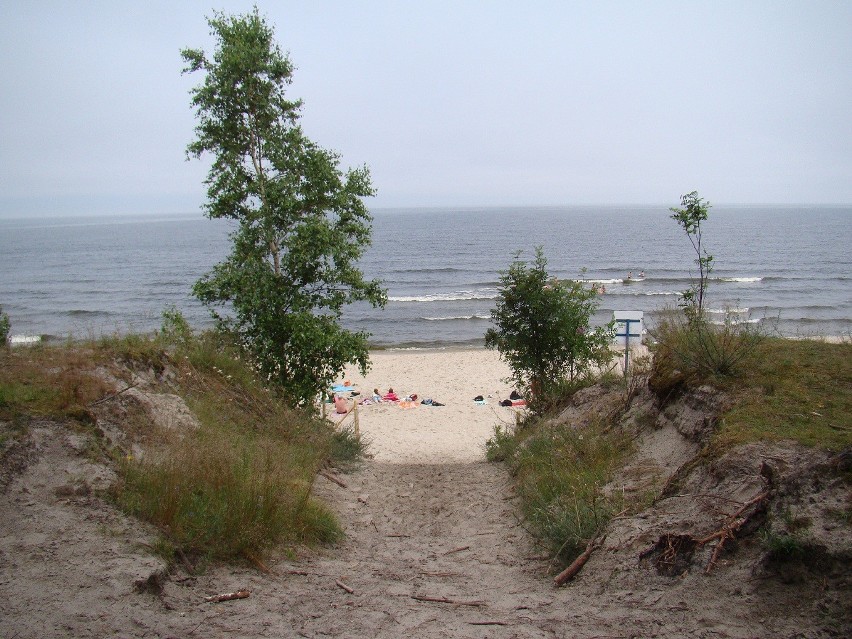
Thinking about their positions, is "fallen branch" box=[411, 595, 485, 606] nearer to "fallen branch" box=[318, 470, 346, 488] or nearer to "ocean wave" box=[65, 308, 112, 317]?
"fallen branch" box=[318, 470, 346, 488]

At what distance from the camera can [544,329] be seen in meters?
13.7

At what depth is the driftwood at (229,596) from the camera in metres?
4.79

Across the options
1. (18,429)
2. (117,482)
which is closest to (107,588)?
(117,482)

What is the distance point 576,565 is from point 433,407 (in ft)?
55.7

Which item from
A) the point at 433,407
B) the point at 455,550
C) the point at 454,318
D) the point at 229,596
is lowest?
the point at 433,407

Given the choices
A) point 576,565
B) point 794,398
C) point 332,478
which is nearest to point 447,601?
point 576,565

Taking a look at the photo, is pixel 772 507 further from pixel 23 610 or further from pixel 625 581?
pixel 23 610

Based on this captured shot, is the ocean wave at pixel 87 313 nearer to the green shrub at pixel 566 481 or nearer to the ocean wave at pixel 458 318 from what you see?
the ocean wave at pixel 458 318

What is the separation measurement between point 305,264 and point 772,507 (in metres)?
9.09

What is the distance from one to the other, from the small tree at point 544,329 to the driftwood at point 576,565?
7.55m

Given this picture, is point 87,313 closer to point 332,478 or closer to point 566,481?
point 332,478

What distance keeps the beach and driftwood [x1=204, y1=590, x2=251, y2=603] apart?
865 centimetres

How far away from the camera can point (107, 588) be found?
457 cm

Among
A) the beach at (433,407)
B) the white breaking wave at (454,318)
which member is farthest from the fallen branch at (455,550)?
the white breaking wave at (454,318)
